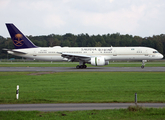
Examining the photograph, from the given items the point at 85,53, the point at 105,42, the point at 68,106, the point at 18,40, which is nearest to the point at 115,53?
the point at 85,53

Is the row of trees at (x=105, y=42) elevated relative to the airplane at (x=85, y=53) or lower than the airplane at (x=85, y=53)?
elevated

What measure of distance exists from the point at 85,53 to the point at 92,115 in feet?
113

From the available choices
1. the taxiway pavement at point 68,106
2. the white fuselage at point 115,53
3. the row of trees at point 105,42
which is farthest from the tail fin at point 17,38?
the row of trees at point 105,42

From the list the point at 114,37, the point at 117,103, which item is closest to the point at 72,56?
the point at 117,103

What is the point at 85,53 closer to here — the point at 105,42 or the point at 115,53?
the point at 115,53

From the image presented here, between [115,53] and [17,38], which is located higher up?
[17,38]

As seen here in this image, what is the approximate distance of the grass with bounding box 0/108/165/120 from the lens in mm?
9645

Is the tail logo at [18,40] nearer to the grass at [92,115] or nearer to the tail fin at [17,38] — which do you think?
the tail fin at [17,38]

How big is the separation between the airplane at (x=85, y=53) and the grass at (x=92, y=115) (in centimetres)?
2932

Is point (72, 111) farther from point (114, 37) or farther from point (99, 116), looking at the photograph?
point (114, 37)

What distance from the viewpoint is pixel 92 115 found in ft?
33.0

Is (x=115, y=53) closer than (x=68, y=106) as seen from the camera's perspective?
No

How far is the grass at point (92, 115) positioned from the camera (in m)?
9.64

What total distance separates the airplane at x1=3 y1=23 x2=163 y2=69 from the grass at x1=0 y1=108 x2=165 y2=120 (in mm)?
29316
